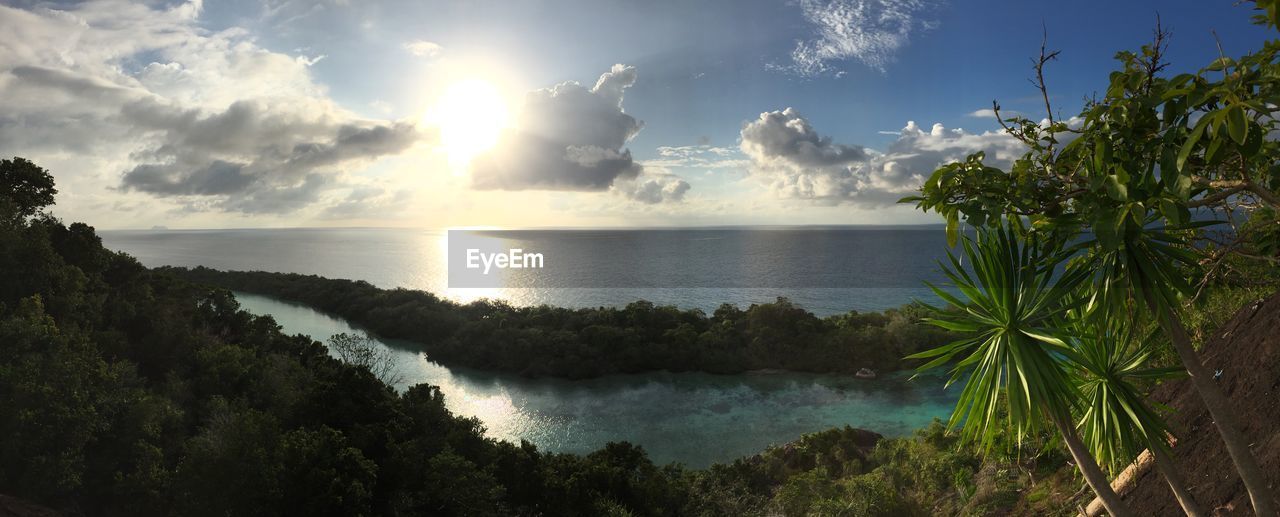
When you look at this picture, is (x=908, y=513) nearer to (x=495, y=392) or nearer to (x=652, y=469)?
(x=652, y=469)

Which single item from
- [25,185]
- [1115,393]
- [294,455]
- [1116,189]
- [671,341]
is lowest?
[671,341]

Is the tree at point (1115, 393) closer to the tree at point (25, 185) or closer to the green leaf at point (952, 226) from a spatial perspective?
the green leaf at point (952, 226)

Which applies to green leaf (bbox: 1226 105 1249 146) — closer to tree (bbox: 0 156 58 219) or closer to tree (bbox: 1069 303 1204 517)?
tree (bbox: 1069 303 1204 517)

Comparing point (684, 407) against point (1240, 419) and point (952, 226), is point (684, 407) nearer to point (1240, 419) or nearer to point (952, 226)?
point (1240, 419)

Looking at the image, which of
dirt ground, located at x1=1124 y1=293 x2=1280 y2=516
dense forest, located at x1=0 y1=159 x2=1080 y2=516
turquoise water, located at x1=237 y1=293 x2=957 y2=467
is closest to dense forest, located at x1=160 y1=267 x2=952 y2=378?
turquoise water, located at x1=237 y1=293 x2=957 y2=467

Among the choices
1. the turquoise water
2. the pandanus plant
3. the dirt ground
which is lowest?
the turquoise water

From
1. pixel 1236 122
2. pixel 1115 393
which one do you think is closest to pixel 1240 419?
pixel 1115 393

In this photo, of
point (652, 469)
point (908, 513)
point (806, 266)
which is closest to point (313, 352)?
point (652, 469)
